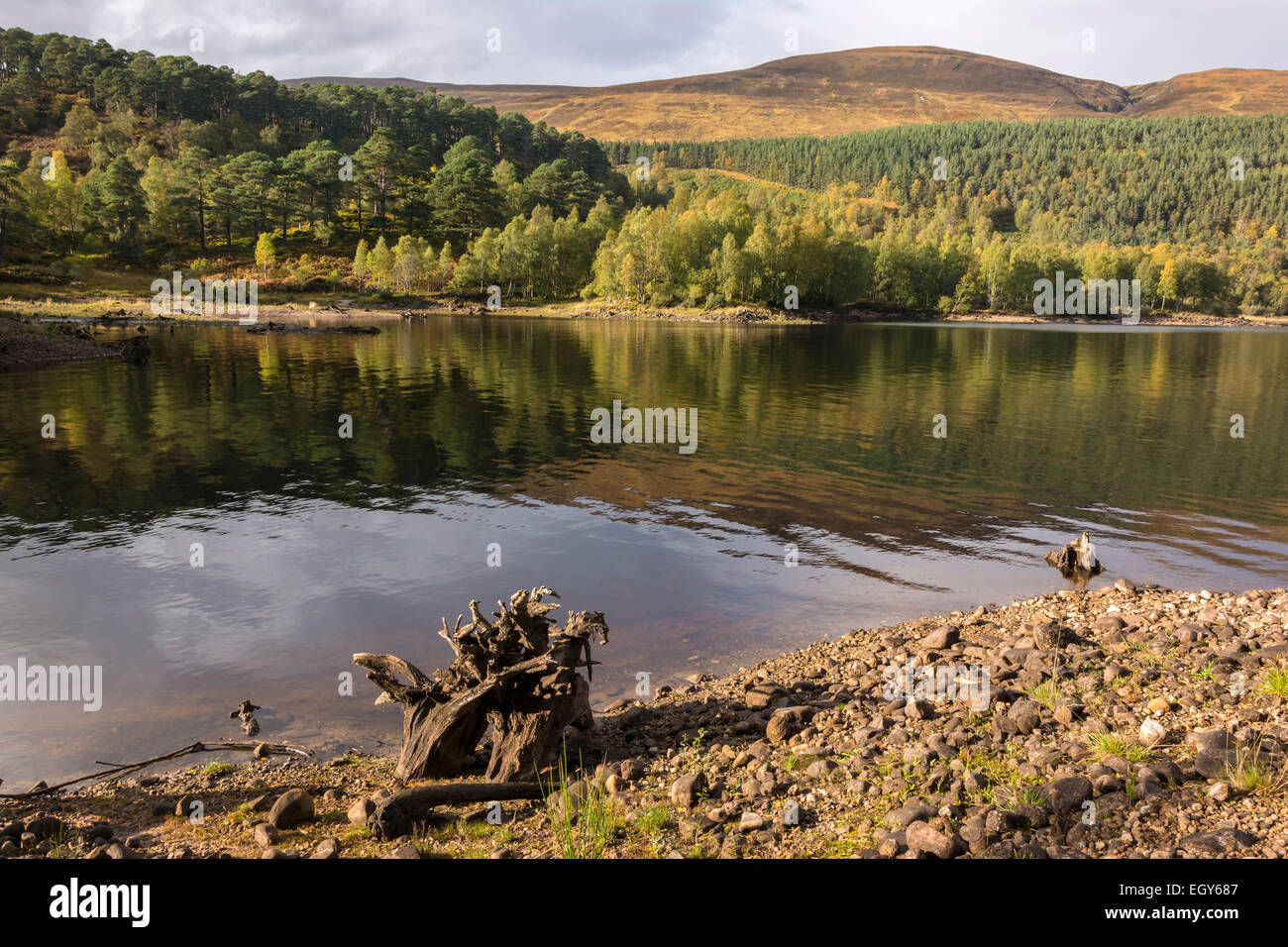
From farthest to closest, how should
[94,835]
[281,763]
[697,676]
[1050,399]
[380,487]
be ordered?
1. [1050,399]
2. [380,487]
3. [697,676]
4. [281,763]
5. [94,835]

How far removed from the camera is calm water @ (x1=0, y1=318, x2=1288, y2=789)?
15.7 m

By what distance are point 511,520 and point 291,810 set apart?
16601 mm

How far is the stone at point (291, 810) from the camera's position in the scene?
9617 mm

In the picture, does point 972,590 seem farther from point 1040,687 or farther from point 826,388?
point 826,388

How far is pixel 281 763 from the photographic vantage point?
1181 centimetres

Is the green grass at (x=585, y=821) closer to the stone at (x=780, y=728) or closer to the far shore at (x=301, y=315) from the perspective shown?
the stone at (x=780, y=728)

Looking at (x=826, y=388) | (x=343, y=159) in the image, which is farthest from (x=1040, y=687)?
(x=343, y=159)

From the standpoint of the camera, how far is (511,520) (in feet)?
85.7

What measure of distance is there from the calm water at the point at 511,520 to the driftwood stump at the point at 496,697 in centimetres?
221

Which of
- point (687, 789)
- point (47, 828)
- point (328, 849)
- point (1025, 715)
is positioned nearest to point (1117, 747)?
point (1025, 715)

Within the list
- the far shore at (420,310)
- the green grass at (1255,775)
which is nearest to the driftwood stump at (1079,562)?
the green grass at (1255,775)

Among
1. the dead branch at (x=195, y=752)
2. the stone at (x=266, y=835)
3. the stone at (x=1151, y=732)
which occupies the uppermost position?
the stone at (x=1151, y=732)

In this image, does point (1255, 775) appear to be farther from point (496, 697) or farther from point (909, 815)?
point (496, 697)
